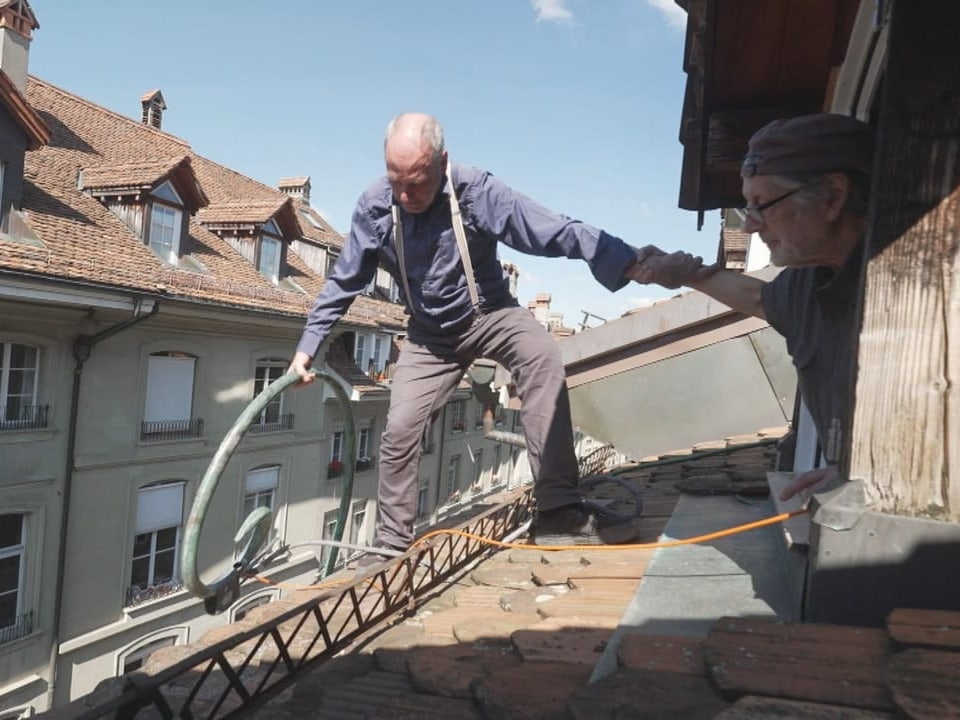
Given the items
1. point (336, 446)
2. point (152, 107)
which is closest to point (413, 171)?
point (336, 446)

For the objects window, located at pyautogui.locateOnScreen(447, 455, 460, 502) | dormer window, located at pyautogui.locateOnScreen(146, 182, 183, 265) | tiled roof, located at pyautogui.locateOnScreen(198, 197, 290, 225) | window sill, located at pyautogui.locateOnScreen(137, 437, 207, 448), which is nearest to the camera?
window sill, located at pyautogui.locateOnScreen(137, 437, 207, 448)

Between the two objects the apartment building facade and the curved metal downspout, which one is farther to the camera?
the curved metal downspout

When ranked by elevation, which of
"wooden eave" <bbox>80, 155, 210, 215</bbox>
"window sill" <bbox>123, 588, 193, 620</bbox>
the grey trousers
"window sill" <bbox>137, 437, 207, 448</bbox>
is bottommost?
"window sill" <bbox>123, 588, 193, 620</bbox>

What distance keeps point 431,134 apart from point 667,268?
0.98 m

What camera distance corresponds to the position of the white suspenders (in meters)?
2.85

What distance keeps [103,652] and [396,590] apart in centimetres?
1111

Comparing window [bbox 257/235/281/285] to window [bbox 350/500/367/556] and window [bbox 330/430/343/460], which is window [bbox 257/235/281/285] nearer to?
window [bbox 330/430/343/460]

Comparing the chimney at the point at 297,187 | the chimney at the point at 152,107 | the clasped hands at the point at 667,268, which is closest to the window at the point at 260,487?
the chimney at the point at 152,107

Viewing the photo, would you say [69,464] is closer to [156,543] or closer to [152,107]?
[156,543]

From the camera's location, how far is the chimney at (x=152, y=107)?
1878 centimetres

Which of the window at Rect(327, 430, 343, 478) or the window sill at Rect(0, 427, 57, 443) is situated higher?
the window sill at Rect(0, 427, 57, 443)

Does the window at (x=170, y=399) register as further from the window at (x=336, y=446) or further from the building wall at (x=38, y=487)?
the window at (x=336, y=446)

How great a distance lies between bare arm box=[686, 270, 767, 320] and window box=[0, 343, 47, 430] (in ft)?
35.0

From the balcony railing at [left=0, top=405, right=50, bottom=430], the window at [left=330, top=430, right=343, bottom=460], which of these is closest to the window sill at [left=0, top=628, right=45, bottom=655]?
the balcony railing at [left=0, top=405, right=50, bottom=430]
